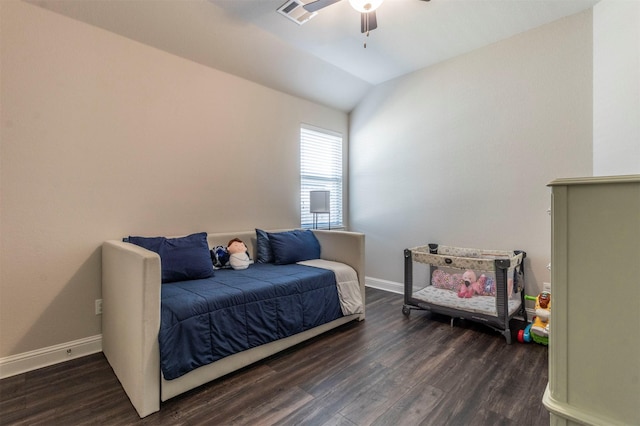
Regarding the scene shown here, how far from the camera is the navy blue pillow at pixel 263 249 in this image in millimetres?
3057

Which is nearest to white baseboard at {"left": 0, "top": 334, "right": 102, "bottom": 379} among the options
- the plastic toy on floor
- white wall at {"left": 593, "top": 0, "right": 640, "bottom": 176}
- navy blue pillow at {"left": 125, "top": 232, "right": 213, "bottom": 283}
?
navy blue pillow at {"left": 125, "top": 232, "right": 213, "bottom": 283}

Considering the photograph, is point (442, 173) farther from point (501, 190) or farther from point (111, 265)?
point (111, 265)

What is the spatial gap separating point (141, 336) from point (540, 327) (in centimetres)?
275

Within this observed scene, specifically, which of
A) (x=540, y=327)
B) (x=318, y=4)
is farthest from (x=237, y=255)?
(x=540, y=327)

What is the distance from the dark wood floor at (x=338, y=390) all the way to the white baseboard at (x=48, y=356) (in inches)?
2.5

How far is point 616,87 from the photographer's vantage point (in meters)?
2.15

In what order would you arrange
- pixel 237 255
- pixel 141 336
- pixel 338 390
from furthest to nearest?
1. pixel 237 255
2. pixel 338 390
3. pixel 141 336

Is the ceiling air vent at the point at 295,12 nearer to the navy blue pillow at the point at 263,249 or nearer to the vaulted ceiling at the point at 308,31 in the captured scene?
the vaulted ceiling at the point at 308,31

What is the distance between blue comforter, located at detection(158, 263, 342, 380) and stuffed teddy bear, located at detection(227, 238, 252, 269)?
0.28ft

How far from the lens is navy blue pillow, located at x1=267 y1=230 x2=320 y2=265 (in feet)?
9.79

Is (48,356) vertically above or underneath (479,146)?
underneath

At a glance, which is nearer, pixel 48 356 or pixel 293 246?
pixel 48 356

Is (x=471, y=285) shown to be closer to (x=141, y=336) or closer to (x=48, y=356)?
(x=141, y=336)

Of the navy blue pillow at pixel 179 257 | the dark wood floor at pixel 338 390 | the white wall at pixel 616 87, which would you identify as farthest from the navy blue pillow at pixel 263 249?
the white wall at pixel 616 87
